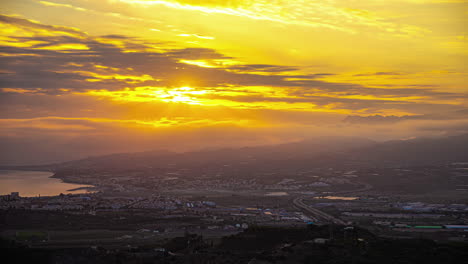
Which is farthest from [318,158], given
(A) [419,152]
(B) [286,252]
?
(B) [286,252]

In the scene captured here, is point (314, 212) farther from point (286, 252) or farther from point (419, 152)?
point (419, 152)

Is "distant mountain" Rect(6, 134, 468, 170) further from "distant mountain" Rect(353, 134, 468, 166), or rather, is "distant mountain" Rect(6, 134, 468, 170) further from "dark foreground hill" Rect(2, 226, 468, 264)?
"dark foreground hill" Rect(2, 226, 468, 264)

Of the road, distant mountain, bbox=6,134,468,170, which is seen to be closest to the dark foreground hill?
the road

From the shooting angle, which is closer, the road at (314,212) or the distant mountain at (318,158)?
the road at (314,212)

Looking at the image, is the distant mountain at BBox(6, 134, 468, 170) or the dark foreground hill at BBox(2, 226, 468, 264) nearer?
the dark foreground hill at BBox(2, 226, 468, 264)

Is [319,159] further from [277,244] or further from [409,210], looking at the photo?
[277,244]

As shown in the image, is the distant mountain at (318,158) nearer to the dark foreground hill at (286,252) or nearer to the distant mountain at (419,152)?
the distant mountain at (419,152)

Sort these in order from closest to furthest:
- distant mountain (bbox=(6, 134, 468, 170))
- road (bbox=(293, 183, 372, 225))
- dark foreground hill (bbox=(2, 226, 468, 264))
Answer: dark foreground hill (bbox=(2, 226, 468, 264))
road (bbox=(293, 183, 372, 225))
distant mountain (bbox=(6, 134, 468, 170))

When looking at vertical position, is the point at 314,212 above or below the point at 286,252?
below

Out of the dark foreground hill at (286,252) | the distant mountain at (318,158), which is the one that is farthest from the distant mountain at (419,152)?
the dark foreground hill at (286,252)

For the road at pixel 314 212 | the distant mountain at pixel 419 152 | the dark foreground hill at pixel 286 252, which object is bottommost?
the road at pixel 314 212

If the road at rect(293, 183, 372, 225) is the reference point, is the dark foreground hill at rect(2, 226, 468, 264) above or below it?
above
